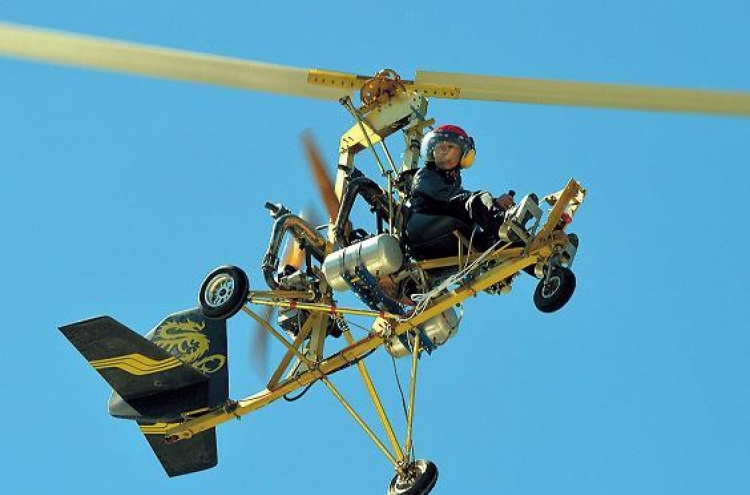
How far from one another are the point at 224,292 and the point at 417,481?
4082mm

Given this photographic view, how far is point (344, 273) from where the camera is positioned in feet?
74.4

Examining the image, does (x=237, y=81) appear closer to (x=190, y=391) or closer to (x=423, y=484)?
(x=190, y=391)

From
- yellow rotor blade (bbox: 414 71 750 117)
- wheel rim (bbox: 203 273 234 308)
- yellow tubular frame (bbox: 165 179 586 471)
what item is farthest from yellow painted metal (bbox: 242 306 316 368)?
yellow rotor blade (bbox: 414 71 750 117)

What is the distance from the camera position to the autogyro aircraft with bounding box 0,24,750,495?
22.5 meters

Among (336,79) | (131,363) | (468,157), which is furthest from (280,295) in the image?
(336,79)

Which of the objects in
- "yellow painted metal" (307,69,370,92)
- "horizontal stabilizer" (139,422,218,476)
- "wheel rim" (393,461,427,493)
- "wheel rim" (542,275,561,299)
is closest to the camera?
"wheel rim" (542,275,561,299)

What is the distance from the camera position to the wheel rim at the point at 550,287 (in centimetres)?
2238

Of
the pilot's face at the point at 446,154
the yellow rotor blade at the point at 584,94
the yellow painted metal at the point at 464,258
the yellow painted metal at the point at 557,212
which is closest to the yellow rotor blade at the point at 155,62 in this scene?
the yellow rotor blade at the point at 584,94

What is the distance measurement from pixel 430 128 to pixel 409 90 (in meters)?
A: 0.87

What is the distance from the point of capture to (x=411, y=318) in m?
22.9

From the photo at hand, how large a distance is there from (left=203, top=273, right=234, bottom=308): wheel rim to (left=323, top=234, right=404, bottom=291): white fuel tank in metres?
1.74

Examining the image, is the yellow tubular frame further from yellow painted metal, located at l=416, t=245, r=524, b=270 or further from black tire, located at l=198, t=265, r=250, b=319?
black tire, located at l=198, t=265, r=250, b=319

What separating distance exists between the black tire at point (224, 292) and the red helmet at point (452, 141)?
3.38 metres

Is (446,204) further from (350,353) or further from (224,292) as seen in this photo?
(224,292)
